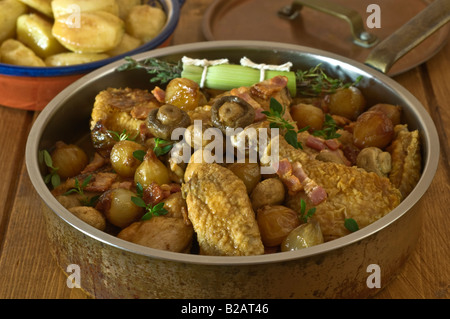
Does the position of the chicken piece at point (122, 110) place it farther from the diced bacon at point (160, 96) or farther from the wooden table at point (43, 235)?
the wooden table at point (43, 235)

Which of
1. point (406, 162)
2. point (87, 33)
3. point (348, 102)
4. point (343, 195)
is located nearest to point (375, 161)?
point (406, 162)

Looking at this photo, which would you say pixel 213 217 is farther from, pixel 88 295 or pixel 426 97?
pixel 426 97

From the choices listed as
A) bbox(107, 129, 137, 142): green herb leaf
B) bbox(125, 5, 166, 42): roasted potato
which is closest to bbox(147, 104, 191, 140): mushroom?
bbox(107, 129, 137, 142): green herb leaf

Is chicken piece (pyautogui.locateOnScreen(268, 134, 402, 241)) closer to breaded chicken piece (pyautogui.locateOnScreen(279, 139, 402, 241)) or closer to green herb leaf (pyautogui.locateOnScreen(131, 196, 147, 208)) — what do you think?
breaded chicken piece (pyautogui.locateOnScreen(279, 139, 402, 241))

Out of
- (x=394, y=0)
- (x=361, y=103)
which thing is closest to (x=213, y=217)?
(x=361, y=103)

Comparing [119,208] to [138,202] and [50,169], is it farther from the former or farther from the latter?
[50,169]

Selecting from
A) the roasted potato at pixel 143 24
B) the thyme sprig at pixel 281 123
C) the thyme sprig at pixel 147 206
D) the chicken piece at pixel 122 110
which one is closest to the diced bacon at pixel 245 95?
the thyme sprig at pixel 281 123
